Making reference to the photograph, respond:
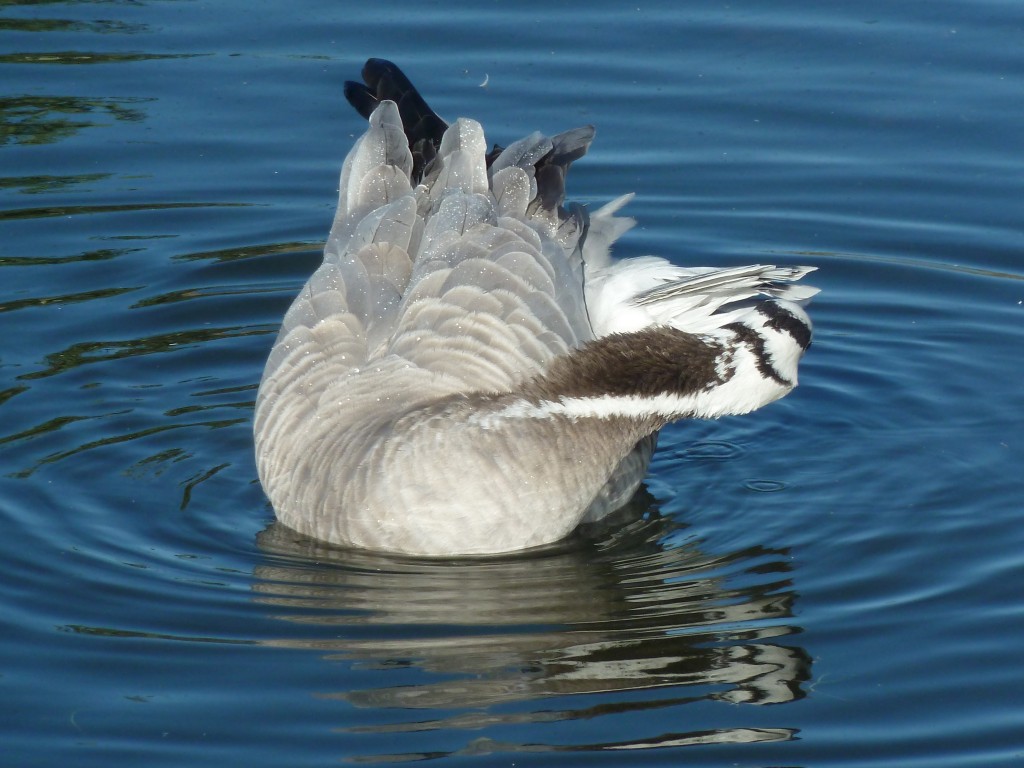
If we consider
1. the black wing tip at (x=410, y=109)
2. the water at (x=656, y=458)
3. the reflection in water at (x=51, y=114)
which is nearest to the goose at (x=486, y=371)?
the water at (x=656, y=458)

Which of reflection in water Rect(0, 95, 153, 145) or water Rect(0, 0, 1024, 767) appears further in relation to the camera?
reflection in water Rect(0, 95, 153, 145)

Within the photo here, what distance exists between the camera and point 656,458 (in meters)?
8.72

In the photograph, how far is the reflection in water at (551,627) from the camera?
6223mm

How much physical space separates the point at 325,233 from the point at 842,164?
146 inches

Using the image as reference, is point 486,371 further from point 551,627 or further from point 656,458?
point 656,458

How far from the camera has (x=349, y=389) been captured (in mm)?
7383

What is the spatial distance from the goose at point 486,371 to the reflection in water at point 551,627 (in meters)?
0.19

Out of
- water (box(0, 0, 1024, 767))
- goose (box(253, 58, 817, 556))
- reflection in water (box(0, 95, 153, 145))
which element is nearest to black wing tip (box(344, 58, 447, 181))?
goose (box(253, 58, 817, 556))

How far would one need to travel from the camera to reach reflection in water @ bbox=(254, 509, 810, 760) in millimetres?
6223

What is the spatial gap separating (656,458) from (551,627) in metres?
2.07

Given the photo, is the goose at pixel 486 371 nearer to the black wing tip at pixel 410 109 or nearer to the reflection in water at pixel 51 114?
the black wing tip at pixel 410 109

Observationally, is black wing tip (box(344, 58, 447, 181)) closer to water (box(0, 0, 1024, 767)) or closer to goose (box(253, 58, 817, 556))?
goose (box(253, 58, 817, 556))

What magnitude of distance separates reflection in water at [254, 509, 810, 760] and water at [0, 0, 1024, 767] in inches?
0.7

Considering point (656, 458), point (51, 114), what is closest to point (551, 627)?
point (656, 458)
